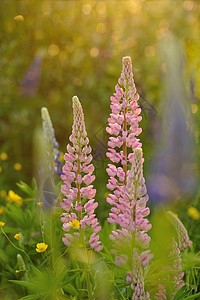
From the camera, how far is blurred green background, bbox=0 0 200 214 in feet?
11.1

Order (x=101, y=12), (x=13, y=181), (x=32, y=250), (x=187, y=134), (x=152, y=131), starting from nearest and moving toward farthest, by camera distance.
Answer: (x=32, y=250) < (x=187, y=134) < (x=152, y=131) < (x=13, y=181) < (x=101, y=12)

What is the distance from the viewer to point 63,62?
3.64 m

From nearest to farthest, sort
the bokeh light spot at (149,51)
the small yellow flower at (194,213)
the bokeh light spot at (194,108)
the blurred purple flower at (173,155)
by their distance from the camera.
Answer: the blurred purple flower at (173,155) < the small yellow flower at (194,213) < the bokeh light spot at (194,108) < the bokeh light spot at (149,51)

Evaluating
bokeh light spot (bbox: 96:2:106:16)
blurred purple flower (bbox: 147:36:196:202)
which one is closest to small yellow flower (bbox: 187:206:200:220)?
blurred purple flower (bbox: 147:36:196:202)

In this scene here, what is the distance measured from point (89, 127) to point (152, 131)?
0.99 meters

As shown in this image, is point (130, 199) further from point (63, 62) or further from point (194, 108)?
point (63, 62)

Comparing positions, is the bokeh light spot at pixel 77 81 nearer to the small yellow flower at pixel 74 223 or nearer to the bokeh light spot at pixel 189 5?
the bokeh light spot at pixel 189 5

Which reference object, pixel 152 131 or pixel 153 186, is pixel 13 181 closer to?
pixel 152 131

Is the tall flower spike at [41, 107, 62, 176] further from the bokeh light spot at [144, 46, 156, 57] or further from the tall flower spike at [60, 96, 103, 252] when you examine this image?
the bokeh light spot at [144, 46, 156, 57]

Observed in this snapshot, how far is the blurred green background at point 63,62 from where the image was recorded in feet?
11.1

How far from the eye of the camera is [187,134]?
2.00 metres

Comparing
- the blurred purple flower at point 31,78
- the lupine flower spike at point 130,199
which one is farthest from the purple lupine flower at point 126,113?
the blurred purple flower at point 31,78

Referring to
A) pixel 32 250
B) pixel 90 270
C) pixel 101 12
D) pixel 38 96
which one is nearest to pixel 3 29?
pixel 38 96

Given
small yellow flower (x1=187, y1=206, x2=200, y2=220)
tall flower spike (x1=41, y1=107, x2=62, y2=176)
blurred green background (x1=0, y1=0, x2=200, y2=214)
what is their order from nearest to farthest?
tall flower spike (x1=41, y1=107, x2=62, y2=176)
small yellow flower (x1=187, y1=206, x2=200, y2=220)
blurred green background (x1=0, y1=0, x2=200, y2=214)
